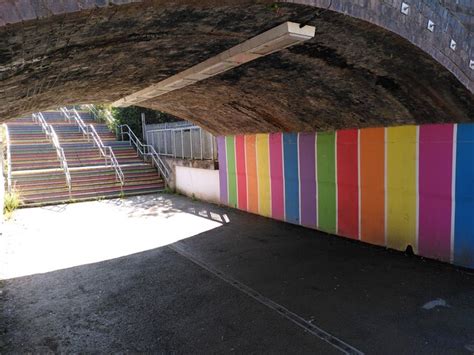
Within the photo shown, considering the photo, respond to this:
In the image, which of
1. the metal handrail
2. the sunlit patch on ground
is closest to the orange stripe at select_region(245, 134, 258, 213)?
the sunlit patch on ground

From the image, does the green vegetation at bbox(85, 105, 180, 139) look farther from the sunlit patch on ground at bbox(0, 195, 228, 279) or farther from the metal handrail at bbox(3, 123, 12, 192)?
the sunlit patch on ground at bbox(0, 195, 228, 279)

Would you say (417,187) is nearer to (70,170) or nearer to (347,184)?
(347,184)

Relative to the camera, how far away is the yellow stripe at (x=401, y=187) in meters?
6.36

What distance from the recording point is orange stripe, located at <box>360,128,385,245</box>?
22.7 feet

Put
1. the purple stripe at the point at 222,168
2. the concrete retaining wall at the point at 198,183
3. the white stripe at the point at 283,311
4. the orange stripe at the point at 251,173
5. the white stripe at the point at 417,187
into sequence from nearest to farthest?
1. the white stripe at the point at 283,311
2. the white stripe at the point at 417,187
3. the orange stripe at the point at 251,173
4. the purple stripe at the point at 222,168
5. the concrete retaining wall at the point at 198,183

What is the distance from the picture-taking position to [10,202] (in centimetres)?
1192

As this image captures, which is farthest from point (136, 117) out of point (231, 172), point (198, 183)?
point (231, 172)

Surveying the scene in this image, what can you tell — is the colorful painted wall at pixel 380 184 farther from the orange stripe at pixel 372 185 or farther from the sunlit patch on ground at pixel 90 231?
the sunlit patch on ground at pixel 90 231

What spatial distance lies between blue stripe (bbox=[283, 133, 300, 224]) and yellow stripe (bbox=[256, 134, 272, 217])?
82cm

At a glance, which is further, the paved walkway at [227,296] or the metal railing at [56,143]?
the metal railing at [56,143]

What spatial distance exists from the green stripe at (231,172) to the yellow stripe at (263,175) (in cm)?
124

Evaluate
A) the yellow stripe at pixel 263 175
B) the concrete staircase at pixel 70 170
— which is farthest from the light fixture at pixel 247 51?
the concrete staircase at pixel 70 170

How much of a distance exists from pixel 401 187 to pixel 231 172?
235 inches

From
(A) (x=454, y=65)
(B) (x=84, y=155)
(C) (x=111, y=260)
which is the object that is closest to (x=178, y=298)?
(C) (x=111, y=260)
